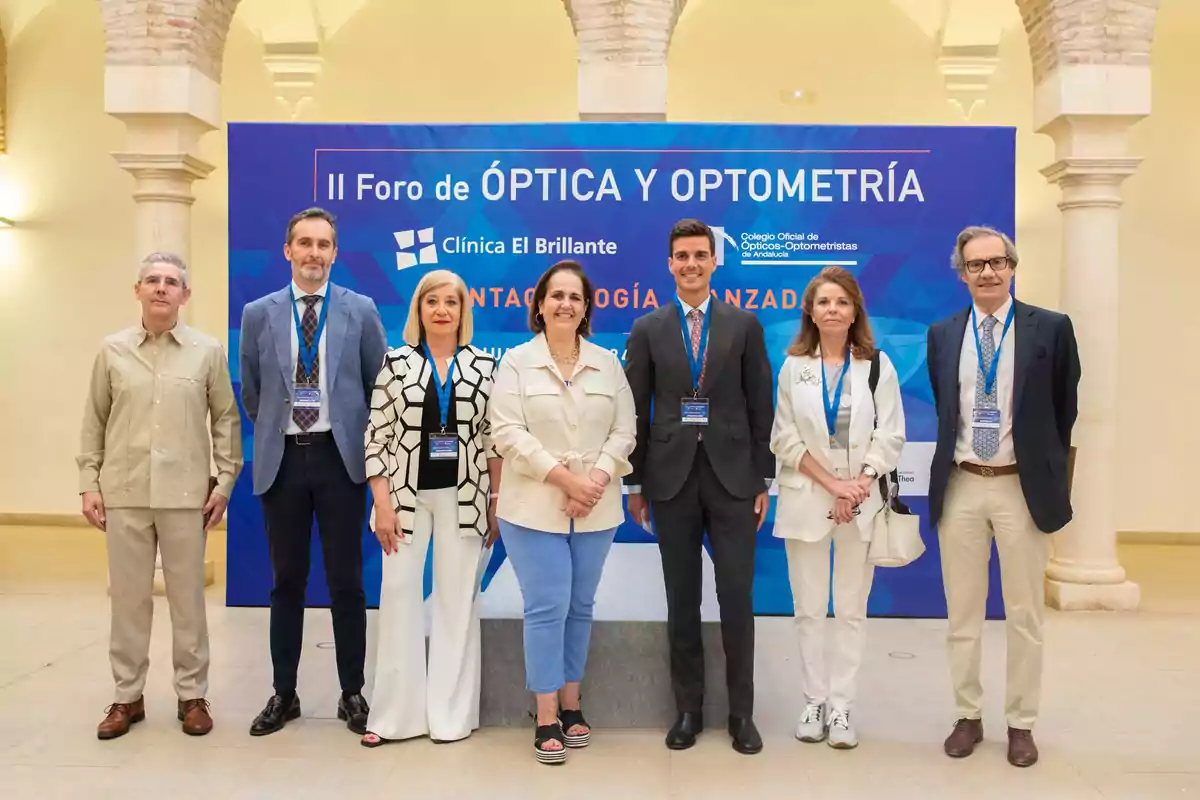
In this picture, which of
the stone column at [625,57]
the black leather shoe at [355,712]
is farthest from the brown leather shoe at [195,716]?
the stone column at [625,57]

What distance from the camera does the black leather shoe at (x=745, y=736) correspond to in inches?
131

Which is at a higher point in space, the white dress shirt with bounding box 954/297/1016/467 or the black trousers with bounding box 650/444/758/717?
the white dress shirt with bounding box 954/297/1016/467

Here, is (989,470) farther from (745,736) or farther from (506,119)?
(506,119)

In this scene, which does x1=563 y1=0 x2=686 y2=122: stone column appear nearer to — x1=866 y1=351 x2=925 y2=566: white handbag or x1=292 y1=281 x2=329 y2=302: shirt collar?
x1=292 y1=281 x2=329 y2=302: shirt collar

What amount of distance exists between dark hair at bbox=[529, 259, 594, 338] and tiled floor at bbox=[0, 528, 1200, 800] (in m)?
1.48

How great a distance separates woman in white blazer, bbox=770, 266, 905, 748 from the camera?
3279 millimetres

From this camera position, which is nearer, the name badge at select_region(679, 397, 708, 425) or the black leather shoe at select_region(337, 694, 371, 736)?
the name badge at select_region(679, 397, 708, 425)

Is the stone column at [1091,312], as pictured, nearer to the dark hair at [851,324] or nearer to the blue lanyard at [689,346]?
the dark hair at [851,324]

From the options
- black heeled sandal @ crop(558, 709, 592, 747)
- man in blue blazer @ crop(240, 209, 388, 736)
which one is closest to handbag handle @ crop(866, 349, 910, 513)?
black heeled sandal @ crop(558, 709, 592, 747)

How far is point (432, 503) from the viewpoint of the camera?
10.9ft

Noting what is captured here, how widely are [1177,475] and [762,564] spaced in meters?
4.81

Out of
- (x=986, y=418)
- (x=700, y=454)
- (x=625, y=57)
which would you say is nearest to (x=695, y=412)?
(x=700, y=454)

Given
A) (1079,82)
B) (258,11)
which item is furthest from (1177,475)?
(258,11)

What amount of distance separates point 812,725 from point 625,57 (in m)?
3.67
